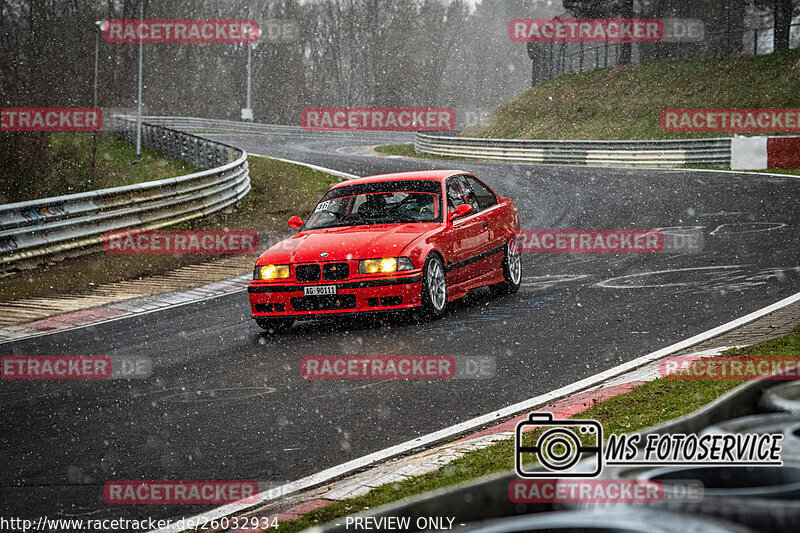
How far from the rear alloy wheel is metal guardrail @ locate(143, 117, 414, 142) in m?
43.3

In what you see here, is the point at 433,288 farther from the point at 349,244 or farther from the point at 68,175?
the point at 68,175

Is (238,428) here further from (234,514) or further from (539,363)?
(539,363)

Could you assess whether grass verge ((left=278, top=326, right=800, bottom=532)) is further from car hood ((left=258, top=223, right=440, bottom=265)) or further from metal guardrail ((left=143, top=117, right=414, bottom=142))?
metal guardrail ((left=143, top=117, right=414, bottom=142))

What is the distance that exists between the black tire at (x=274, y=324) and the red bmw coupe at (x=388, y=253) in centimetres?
1

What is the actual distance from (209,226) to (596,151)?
18321 millimetres

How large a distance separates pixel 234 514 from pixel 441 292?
5916 mm

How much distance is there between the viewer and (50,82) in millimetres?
27766

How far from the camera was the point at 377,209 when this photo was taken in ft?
37.5
